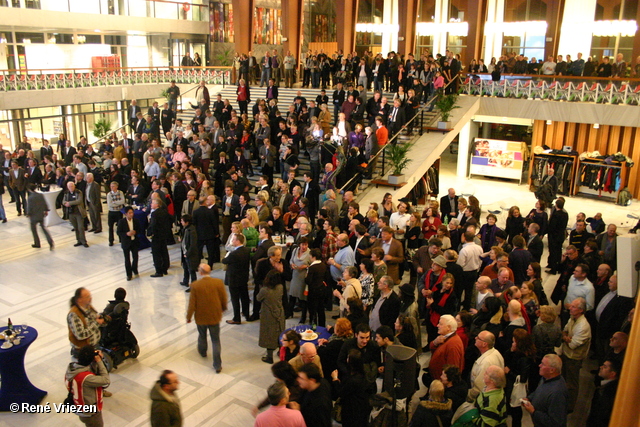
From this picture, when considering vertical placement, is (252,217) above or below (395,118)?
below

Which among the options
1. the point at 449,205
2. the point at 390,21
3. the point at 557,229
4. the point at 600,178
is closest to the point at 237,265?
the point at 449,205

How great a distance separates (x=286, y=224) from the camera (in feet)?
34.9

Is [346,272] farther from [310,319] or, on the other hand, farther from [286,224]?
[286,224]

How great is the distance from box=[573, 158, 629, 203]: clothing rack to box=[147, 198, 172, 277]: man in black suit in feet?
45.7

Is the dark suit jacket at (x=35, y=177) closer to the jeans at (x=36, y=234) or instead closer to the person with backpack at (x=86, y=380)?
the jeans at (x=36, y=234)

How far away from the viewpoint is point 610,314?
23.6ft

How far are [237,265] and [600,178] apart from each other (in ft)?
46.8

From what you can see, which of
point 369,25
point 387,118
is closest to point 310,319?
point 387,118

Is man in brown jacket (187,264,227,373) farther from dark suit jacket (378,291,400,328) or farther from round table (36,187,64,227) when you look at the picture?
round table (36,187,64,227)

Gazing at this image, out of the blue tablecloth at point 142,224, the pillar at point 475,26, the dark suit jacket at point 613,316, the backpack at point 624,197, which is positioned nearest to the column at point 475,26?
the pillar at point 475,26

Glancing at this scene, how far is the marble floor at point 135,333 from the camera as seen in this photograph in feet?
22.5

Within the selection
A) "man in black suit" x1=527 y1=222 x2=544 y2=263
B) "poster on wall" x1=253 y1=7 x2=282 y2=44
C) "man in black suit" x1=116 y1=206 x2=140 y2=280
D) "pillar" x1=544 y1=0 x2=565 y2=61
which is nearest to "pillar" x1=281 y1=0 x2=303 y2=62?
→ "pillar" x1=544 y1=0 x2=565 y2=61

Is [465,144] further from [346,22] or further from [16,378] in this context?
[16,378]

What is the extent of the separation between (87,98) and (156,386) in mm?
22371
